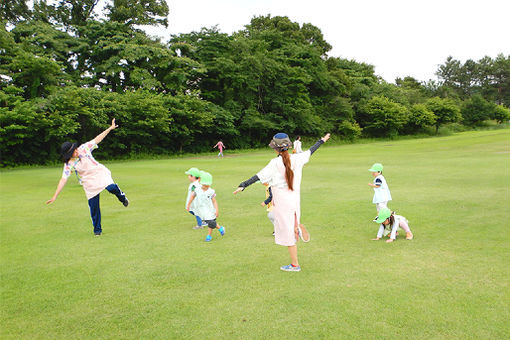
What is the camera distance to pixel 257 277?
5.34m

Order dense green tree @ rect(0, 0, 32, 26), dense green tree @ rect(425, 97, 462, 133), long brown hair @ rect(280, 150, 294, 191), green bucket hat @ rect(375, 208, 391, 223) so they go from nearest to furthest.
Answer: long brown hair @ rect(280, 150, 294, 191), green bucket hat @ rect(375, 208, 391, 223), dense green tree @ rect(0, 0, 32, 26), dense green tree @ rect(425, 97, 462, 133)

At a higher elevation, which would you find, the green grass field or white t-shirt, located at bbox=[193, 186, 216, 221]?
white t-shirt, located at bbox=[193, 186, 216, 221]

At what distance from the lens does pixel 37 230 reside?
8.80 meters

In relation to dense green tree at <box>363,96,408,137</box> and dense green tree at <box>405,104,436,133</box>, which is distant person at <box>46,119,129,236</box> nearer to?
dense green tree at <box>363,96,408,137</box>

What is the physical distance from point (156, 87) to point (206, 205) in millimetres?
34281

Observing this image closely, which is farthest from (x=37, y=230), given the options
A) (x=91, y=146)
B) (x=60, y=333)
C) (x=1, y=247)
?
(x=60, y=333)

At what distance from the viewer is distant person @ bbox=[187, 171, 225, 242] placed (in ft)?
24.6

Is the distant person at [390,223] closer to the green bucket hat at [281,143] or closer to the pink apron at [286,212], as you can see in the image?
the pink apron at [286,212]

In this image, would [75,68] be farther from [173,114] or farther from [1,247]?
[1,247]

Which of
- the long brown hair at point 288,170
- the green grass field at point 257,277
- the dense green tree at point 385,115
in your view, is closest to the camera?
the green grass field at point 257,277

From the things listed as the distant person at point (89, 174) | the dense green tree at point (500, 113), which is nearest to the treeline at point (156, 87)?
the dense green tree at point (500, 113)

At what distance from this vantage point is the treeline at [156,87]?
3078 centimetres

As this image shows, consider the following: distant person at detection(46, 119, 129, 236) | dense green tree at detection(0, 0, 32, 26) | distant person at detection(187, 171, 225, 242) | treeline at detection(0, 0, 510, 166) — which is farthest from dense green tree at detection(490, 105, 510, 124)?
distant person at detection(46, 119, 129, 236)

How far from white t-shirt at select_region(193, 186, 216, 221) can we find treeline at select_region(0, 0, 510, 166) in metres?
25.7
